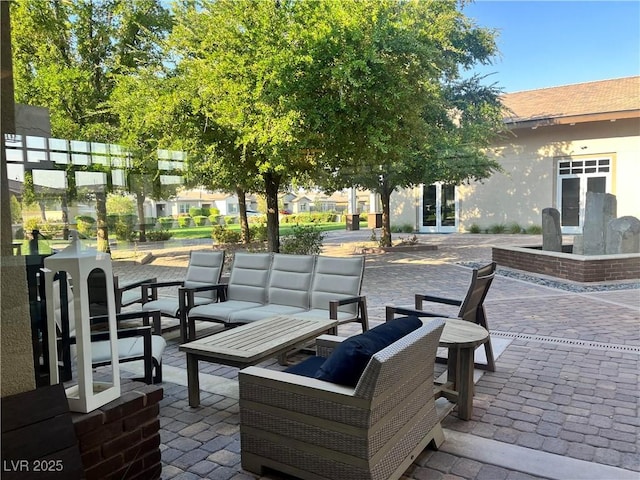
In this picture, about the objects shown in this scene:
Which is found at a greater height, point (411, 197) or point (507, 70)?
point (507, 70)

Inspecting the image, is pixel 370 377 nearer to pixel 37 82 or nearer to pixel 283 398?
pixel 283 398

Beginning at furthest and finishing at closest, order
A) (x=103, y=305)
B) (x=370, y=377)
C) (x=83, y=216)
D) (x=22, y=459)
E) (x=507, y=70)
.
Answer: (x=507, y=70) → (x=83, y=216) → (x=103, y=305) → (x=370, y=377) → (x=22, y=459)

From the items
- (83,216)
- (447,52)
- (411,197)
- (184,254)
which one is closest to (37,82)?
(83,216)

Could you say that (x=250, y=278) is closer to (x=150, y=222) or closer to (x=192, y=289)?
(x=192, y=289)

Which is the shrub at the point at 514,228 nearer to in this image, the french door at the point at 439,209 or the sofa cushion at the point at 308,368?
the french door at the point at 439,209

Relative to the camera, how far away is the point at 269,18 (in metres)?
6.46

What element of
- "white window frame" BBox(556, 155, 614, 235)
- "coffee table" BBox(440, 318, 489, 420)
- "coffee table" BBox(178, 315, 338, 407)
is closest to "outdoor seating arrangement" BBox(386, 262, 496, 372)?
"coffee table" BBox(440, 318, 489, 420)

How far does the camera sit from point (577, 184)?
48.7 ft

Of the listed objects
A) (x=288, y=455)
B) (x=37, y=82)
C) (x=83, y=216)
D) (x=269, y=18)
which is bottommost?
(x=288, y=455)

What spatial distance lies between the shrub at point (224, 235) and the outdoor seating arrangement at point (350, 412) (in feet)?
35.9

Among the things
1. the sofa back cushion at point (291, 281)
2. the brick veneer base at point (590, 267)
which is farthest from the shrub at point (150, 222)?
the brick veneer base at point (590, 267)

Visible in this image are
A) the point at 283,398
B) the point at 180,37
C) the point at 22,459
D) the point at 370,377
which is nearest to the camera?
the point at 22,459

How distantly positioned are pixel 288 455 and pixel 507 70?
44.5 feet

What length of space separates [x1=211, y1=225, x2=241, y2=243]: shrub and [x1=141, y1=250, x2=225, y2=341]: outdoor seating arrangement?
7467mm
